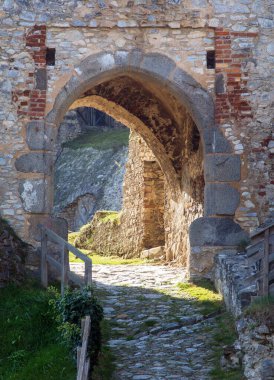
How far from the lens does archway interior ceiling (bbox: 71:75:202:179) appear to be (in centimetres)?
1208

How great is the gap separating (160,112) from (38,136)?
10.8 ft

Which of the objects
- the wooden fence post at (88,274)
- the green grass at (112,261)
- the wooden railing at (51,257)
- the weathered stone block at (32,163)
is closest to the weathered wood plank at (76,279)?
the wooden railing at (51,257)

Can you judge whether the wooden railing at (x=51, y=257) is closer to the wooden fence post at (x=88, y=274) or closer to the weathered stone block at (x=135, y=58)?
the wooden fence post at (x=88, y=274)

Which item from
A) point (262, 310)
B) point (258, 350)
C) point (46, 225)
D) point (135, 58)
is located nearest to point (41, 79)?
point (135, 58)

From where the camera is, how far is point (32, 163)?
995 centimetres

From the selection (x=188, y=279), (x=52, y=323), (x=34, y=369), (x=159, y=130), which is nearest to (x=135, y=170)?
(x=159, y=130)

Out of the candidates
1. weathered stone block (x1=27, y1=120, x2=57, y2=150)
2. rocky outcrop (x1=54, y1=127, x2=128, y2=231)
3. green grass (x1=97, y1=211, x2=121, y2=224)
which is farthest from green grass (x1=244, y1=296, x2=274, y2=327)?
rocky outcrop (x1=54, y1=127, x2=128, y2=231)

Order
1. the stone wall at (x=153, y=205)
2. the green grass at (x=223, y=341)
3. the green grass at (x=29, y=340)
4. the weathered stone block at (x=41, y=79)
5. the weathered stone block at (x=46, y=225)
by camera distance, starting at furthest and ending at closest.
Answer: the stone wall at (x=153, y=205) → the weathered stone block at (x=41, y=79) → the weathered stone block at (x=46, y=225) → the green grass at (x=29, y=340) → the green grass at (x=223, y=341)

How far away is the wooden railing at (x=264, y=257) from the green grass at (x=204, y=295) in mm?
1899

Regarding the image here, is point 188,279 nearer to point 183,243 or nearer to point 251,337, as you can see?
point 183,243

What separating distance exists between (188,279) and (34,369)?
3.65 meters

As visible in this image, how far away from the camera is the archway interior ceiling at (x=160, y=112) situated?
1208cm

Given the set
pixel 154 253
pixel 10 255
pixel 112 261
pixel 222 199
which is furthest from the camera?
pixel 112 261

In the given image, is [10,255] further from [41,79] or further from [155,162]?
[155,162]
